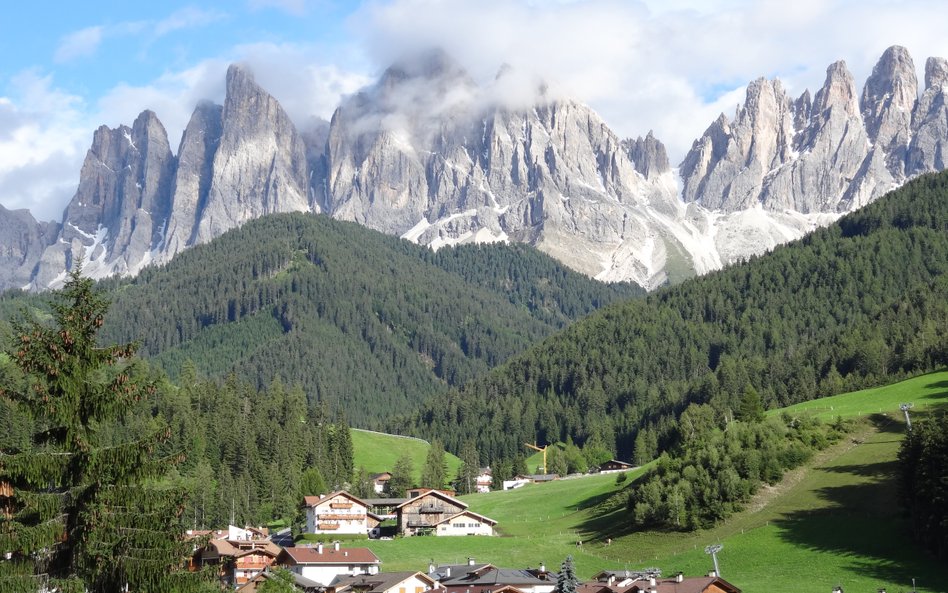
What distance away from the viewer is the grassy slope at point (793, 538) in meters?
88.8

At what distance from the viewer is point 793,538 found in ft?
328

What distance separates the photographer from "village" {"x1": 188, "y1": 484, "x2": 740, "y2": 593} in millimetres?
80812

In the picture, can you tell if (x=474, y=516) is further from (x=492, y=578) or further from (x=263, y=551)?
(x=492, y=578)

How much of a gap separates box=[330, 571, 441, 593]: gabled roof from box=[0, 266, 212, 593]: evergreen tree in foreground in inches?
2608

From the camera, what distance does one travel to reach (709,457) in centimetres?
12200

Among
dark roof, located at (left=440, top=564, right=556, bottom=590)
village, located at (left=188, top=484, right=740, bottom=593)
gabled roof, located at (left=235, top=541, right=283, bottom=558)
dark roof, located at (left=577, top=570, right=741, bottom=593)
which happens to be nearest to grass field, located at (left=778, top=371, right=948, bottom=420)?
village, located at (left=188, top=484, right=740, bottom=593)

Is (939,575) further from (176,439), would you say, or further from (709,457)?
(176,439)

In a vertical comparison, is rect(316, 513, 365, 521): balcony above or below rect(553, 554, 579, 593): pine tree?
above

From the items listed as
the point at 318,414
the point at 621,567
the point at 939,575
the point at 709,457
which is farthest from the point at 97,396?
the point at 318,414

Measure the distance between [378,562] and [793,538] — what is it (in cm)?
3755

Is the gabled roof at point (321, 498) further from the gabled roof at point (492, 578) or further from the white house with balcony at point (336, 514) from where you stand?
the gabled roof at point (492, 578)

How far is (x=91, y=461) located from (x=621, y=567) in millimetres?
82885

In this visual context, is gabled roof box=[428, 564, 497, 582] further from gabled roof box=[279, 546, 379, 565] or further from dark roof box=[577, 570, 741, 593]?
dark roof box=[577, 570, 741, 593]

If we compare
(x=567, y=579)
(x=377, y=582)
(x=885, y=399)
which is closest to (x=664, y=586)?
(x=567, y=579)
